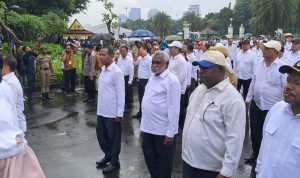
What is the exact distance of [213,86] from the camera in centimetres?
366

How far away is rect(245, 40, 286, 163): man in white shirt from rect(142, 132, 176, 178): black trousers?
1.89 meters

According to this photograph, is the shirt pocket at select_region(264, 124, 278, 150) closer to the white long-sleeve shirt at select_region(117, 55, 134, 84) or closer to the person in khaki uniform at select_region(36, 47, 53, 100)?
the white long-sleeve shirt at select_region(117, 55, 134, 84)

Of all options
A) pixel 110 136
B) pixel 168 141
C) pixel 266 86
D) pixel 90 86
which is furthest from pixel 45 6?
pixel 168 141

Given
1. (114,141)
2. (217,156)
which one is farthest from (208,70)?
(114,141)

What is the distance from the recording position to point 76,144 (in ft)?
25.9

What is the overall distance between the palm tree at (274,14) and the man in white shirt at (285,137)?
57.5m

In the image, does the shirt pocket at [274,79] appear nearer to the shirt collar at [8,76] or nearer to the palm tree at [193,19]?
the shirt collar at [8,76]

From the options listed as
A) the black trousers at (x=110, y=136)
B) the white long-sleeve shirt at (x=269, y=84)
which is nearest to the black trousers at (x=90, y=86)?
the black trousers at (x=110, y=136)

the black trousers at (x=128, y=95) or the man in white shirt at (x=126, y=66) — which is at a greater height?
the man in white shirt at (x=126, y=66)

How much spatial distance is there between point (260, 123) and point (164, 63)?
7.56 feet

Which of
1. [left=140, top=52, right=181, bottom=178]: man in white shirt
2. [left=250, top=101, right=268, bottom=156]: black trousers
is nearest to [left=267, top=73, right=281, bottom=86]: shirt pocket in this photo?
[left=250, top=101, right=268, bottom=156]: black trousers

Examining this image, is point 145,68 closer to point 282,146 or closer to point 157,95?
point 157,95

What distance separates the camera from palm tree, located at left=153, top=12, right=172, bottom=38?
9106cm

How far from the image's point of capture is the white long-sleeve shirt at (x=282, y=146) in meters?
2.71
